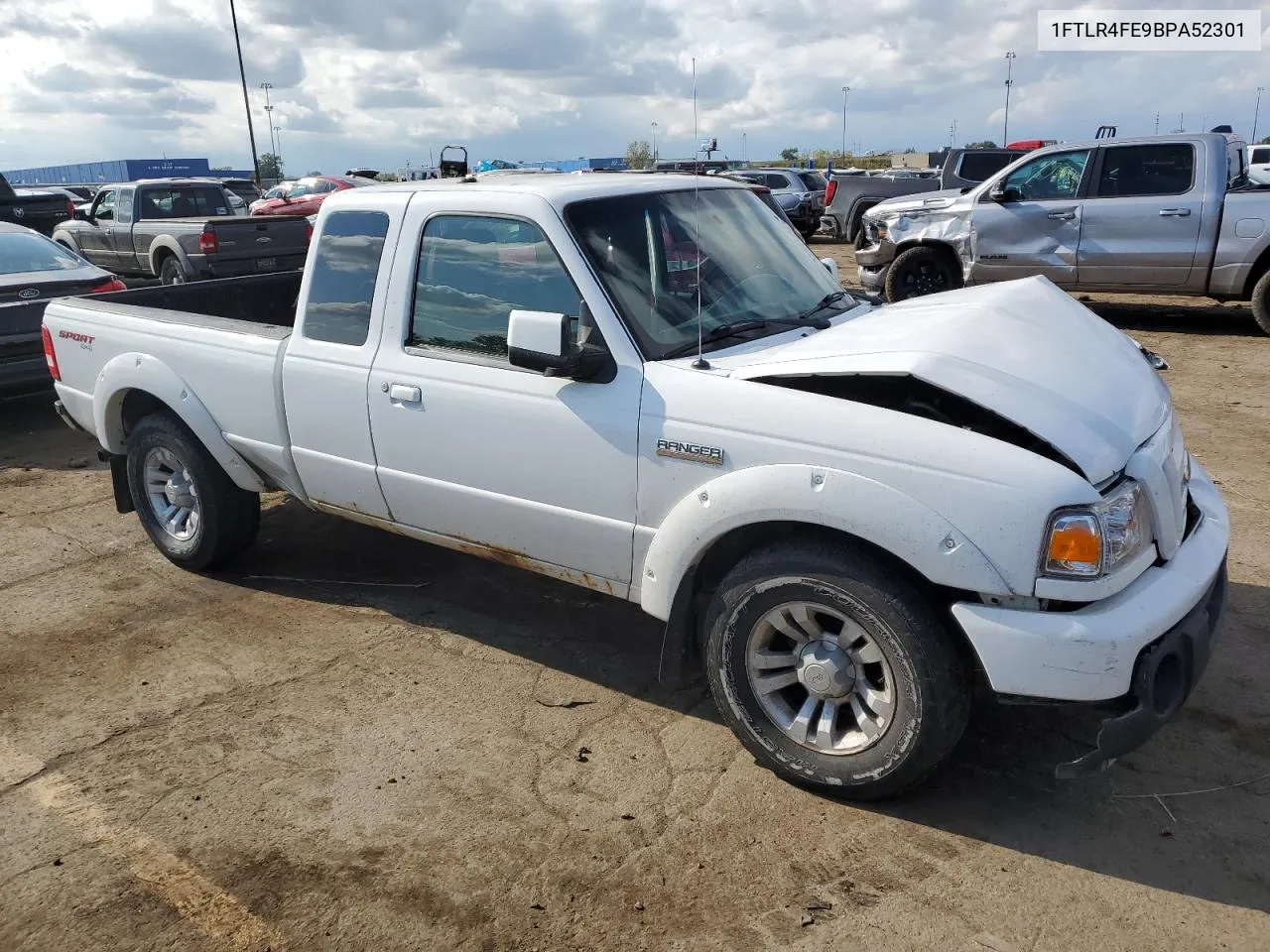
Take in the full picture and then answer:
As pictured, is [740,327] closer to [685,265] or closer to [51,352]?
[685,265]

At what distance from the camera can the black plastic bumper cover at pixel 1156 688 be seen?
111 inches

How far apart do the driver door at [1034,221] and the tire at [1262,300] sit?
1.69 m

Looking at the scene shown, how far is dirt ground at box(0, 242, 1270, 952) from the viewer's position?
9.27ft

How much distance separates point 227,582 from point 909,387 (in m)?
3.71

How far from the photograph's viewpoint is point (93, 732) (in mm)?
3881

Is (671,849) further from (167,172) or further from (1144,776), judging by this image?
(167,172)

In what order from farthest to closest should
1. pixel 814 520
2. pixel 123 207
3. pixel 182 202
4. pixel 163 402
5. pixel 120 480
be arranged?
pixel 182 202 → pixel 123 207 → pixel 120 480 → pixel 163 402 → pixel 814 520

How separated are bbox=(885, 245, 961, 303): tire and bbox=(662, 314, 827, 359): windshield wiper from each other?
8.20 m

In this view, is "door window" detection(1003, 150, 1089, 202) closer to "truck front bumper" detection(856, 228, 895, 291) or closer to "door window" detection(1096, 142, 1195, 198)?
"door window" detection(1096, 142, 1195, 198)

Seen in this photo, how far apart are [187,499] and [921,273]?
9025mm

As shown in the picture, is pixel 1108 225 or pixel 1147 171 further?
pixel 1108 225

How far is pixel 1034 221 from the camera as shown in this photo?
1094 centimetres

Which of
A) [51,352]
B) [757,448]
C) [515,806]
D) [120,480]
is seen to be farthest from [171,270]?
[757,448]

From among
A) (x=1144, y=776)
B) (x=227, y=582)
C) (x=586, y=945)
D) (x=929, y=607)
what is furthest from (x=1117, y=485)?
(x=227, y=582)
